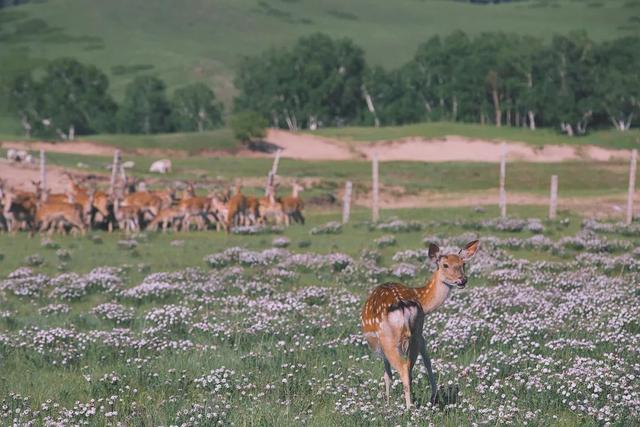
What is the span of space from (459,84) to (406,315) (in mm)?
122481

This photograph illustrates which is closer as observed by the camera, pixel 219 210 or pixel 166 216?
pixel 166 216

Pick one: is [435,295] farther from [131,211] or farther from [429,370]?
[131,211]

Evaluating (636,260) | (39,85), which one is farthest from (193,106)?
(636,260)

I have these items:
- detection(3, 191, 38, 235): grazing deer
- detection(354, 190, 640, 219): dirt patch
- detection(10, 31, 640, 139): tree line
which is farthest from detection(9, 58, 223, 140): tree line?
detection(3, 191, 38, 235): grazing deer

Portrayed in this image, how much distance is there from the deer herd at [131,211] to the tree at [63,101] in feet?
277

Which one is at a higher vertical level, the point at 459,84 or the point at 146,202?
the point at 459,84

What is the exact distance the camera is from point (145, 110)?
133875 mm

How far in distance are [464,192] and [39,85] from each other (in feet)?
269

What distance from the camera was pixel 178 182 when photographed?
185 ft

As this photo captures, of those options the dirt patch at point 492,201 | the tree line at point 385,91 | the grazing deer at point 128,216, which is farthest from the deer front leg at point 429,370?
the tree line at point 385,91

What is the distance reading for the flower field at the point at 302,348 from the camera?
10781 mm

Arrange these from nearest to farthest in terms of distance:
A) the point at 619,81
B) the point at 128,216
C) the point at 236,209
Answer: the point at 128,216 → the point at 236,209 → the point at 619,81

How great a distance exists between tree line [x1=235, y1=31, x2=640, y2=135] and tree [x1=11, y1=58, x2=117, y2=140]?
2199 centimetres

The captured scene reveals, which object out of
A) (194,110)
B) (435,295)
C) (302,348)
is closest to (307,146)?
(194,110)
